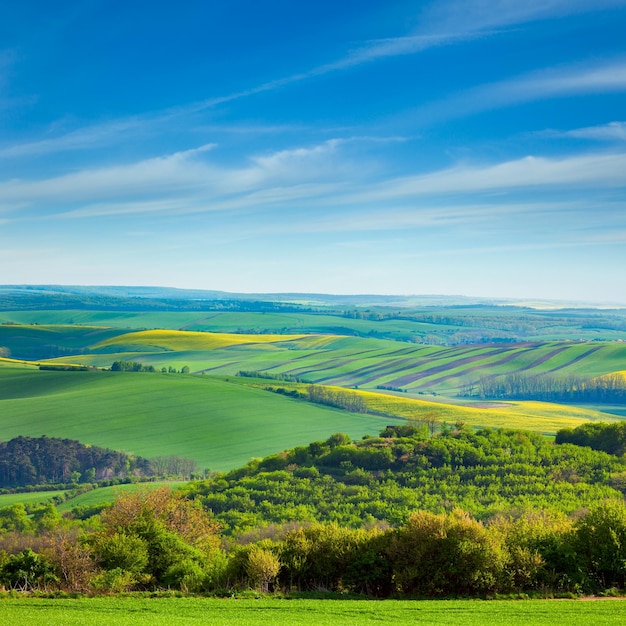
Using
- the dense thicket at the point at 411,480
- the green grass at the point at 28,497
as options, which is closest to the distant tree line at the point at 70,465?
the green grass at the point at 28,497

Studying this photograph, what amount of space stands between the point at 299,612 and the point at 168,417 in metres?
108

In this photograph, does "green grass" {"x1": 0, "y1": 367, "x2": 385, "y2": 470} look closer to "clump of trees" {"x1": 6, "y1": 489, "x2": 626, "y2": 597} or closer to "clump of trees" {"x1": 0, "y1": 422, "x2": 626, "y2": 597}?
"clump of trees" {"x1": 0, "y1": 422, "x2": 626, "y2": 597}

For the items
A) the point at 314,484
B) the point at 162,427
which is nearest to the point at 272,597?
the point at 314,484

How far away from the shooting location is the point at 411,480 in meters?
84.6

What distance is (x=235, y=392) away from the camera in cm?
15162

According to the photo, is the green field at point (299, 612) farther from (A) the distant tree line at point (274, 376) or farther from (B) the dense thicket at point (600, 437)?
(A) the distant tree line at point (274, 376)

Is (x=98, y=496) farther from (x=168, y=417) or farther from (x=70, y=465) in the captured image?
(x=168, y=417)

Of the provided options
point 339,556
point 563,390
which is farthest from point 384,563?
point 563,390

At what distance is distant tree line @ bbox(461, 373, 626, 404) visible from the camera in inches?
7185

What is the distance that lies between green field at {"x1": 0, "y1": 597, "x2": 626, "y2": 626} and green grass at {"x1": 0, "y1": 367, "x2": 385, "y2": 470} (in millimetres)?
79524

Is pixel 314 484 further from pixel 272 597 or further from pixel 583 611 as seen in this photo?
pixel 583 611

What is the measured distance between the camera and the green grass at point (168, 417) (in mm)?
122000

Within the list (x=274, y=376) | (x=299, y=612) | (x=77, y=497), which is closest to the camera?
(x=299, y=612)

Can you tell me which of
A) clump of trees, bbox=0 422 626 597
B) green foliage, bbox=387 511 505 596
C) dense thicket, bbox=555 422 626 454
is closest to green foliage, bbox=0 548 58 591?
clump of trees, bbox=0 422 626 597
